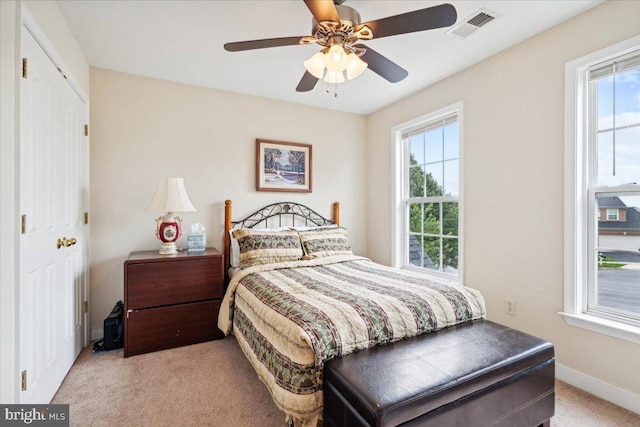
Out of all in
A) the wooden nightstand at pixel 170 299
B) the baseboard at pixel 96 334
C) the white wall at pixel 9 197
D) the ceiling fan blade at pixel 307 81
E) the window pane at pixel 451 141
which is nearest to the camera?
the white wall at pixel 9 197

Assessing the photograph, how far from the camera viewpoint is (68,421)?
65.7 inches

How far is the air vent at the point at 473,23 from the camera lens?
6.67ft

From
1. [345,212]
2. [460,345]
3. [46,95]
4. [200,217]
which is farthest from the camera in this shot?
[345,212]

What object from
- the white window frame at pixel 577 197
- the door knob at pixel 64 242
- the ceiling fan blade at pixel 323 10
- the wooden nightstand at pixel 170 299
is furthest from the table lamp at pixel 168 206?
the white window frame at pixel 577 197

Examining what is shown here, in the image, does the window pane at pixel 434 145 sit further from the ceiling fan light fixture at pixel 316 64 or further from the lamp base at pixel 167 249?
the lamp base at pixel 167 249

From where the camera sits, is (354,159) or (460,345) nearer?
(460,345)

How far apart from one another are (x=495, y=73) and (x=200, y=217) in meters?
3.07

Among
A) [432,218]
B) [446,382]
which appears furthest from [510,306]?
[446,382]

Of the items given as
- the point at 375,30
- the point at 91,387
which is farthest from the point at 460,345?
the point at 91,387

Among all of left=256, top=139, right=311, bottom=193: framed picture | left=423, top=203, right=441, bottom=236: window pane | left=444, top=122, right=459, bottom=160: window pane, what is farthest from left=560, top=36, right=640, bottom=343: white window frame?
left=256, top=139, right=311, bottom=193: framed picture

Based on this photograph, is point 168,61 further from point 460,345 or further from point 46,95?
point 460,345

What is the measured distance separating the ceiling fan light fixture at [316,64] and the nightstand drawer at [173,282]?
5.87 feet

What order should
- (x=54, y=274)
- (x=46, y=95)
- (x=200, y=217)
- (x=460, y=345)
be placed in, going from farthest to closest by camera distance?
(x=200, y=217)
(x=54, y=274)
(x=46, y=95)
(x=460, y=345)

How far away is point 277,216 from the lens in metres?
3.59
